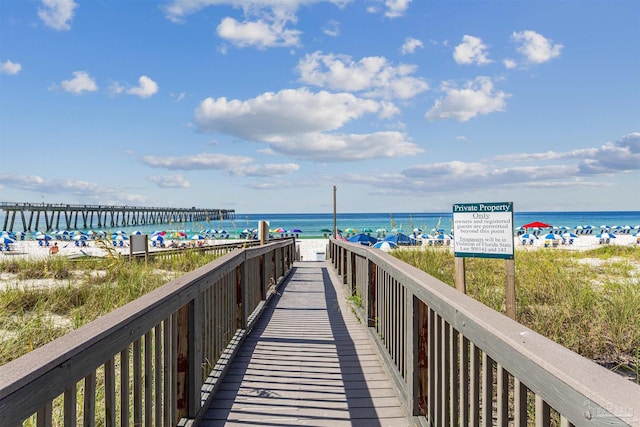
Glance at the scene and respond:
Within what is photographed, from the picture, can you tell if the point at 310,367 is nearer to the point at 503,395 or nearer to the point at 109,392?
the point at 109,392

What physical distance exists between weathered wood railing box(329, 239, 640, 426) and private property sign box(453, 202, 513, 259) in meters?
1.19

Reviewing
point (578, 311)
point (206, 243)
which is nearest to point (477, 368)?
point (578, 311)

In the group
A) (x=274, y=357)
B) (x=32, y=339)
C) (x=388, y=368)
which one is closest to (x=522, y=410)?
(x=388, y=368)

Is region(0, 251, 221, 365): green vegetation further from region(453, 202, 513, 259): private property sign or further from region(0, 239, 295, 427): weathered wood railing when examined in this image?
region(453, 202, 513, 259): private property sign

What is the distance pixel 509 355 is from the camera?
1446 millimetres

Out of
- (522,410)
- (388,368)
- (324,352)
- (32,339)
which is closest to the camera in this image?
(522,410)

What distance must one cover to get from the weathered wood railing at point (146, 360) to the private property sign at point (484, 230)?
261 centimetres

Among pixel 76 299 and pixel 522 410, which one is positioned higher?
pixel 522 410

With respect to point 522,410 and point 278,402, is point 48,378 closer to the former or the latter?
point 522,410

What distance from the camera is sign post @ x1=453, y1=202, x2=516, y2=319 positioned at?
4379 mm

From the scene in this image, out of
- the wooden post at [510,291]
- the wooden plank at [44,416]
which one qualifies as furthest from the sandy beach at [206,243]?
the wooden plank at [44,416]

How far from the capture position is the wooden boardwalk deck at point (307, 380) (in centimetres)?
310

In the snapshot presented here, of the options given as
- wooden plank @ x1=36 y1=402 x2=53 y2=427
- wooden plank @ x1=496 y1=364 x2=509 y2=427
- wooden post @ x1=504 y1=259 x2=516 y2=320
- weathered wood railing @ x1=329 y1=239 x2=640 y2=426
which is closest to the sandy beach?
wooden post @ x1=504 y1=259 x2=516 y2=320

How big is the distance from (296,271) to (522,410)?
11744mm
